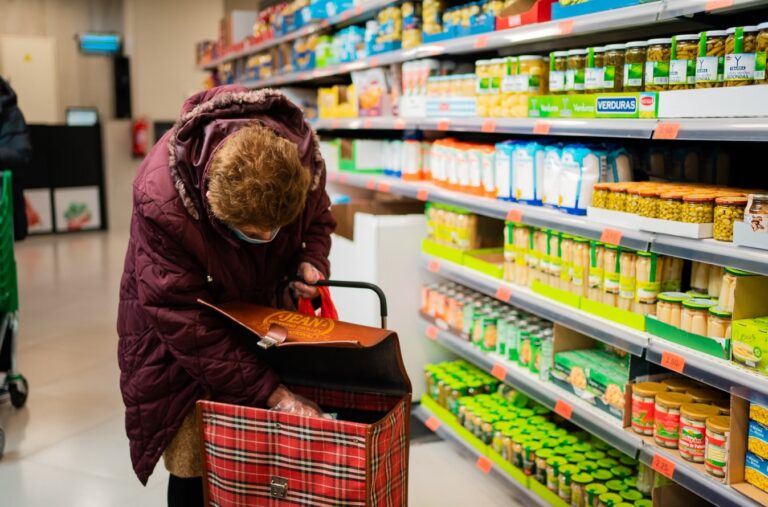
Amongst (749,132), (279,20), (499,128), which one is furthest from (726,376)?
(279,20)

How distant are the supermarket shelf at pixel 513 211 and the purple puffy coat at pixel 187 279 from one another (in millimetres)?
1023

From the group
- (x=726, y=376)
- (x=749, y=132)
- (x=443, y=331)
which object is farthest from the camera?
(x=443, y=331)

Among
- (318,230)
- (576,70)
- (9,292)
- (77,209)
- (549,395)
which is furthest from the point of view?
(77,209)

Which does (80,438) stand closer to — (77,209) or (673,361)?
(673,361)

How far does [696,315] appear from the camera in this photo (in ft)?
7.44

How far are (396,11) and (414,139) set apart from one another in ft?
2.23

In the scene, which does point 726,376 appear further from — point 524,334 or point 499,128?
A: point 499,128

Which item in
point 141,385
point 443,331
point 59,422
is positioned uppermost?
point 141,385

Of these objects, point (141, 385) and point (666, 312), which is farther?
point (666, 312)

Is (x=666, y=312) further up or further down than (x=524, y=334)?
further up

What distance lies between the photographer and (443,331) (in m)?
3.77

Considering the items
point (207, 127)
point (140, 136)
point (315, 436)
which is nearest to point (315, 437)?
point (315, 436)

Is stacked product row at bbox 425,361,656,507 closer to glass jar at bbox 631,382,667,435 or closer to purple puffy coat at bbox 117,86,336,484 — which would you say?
glass jar at bbox 631,382,667,435

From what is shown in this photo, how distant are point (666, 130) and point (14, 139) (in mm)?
3517
